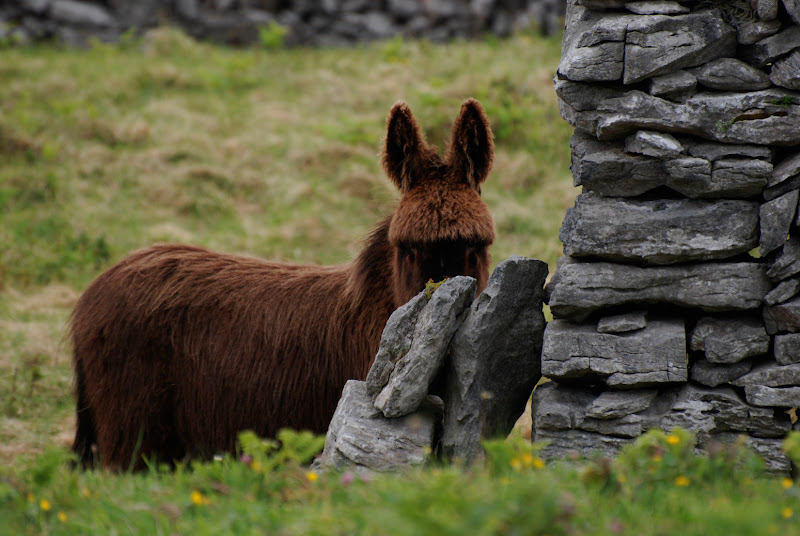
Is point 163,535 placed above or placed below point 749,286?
below

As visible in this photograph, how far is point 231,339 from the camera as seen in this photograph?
16.9 ft

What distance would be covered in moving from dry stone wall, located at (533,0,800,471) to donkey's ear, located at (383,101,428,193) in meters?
1.01

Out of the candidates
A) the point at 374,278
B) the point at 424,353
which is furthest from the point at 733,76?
the point at 374,278

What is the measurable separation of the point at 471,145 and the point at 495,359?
132 cm

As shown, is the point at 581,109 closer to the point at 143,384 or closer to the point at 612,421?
the point at 612,421

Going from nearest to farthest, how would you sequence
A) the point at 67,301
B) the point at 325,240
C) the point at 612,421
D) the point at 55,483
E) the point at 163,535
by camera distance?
the point at 163,535, the point at 55,483, the point at 612,421, the point at 67,301, the point at 325,240

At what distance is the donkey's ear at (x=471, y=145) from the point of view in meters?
4.79

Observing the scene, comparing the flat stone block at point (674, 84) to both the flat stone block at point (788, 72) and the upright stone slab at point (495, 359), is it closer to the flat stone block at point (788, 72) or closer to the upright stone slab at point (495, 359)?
the flat stone block at point (788, 72)

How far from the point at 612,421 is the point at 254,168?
8.74 meters

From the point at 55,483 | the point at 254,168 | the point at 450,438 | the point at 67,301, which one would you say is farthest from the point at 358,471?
the point at 254,168

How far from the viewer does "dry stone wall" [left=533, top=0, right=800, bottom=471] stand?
3.99 m

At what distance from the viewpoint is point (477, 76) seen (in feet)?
41.6

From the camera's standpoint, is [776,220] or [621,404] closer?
[776,220]

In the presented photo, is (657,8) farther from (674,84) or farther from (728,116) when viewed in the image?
(728,116)
